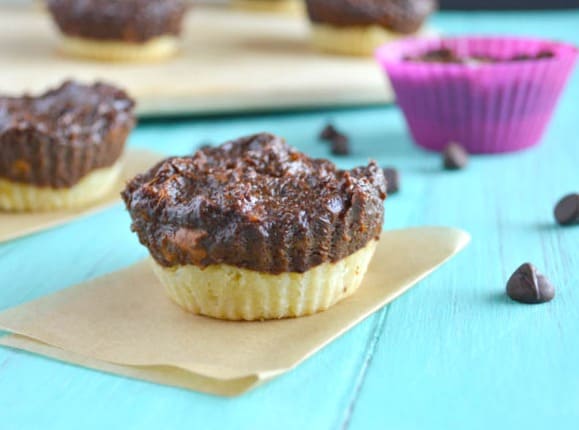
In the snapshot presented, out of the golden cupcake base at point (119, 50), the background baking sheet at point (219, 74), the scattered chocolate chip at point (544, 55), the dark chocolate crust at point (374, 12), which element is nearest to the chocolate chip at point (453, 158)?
the scattered chocolate chip at point (544, 55)

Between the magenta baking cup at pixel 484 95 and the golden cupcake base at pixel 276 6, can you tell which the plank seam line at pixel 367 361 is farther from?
the golden cupcake base at pixel 276 6

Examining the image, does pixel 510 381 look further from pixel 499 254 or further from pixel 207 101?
pixel 207 101

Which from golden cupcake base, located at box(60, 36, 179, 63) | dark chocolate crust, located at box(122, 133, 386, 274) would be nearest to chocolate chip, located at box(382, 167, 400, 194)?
dark chocolate crust, located at box(122, 133, 386, 274)

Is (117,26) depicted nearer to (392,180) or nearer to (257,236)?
(392,180)

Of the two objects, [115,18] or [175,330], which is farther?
[115,18]

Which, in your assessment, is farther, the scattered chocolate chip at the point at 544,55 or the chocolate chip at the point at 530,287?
the scattered chocolate chip at the point at 544,55

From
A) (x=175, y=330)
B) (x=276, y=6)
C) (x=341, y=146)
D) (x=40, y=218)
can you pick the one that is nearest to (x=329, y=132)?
(x=341, y=146)
